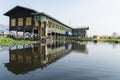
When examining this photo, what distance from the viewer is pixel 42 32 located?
43.1 m

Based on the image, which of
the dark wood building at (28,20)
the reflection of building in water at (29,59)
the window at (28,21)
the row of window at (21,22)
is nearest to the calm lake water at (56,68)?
the reflection of building in water at (29,59)

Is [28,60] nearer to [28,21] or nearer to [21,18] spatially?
[28,21]

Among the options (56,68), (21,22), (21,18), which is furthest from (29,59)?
(21,18)

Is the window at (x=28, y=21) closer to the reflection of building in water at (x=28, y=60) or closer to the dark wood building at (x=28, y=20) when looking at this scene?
the dark wood building at (x=28, y=20)

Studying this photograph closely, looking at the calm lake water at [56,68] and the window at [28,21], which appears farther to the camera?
the window at [28,21]

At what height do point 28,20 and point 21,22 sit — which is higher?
point 28,20

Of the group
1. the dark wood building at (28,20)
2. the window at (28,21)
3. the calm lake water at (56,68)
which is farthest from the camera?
the window at (28,21)

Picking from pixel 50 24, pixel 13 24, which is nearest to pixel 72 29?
pixel 50 24

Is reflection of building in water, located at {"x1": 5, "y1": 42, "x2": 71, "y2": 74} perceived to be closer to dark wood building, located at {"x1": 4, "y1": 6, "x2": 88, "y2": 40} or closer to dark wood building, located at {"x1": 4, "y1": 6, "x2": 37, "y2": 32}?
dark wood building, located at {"x1": 4, "y1": 6, "x2": 88, "y2": 40}

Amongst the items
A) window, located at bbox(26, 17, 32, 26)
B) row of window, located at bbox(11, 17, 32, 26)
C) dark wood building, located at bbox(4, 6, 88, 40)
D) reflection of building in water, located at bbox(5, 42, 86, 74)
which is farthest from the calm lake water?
row of window, located at bbox(11, 17, 32, 26)

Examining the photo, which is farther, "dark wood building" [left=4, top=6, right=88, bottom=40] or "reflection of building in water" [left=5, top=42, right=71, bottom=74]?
"dark wood building" [left=4, top=6, right=88, bottom=40]

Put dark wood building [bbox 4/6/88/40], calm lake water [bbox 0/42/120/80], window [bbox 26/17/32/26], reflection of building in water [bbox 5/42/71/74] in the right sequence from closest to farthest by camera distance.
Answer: calm lake water [bbox 0/42/120/80] → reflection of building in water [bbox 5/42/71/74] → dark wood building [bbox 4/6/88/40] → window [bbox 26/17/32/26]

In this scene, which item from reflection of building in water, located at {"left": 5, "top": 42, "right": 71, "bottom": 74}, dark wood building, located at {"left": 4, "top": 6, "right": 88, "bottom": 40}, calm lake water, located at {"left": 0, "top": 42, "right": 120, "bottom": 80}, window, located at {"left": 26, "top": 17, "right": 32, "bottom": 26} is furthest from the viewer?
window, located at {"left": 26, "top": 17, "right": 32, "bottom": 26}

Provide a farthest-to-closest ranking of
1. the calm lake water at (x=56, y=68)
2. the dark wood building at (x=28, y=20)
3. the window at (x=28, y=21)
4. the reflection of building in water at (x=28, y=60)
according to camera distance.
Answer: the window at (x=28, y=21) → the dark wood building at (x=28, y=20) → the reflection of building in water at (x=28, y=60) → the calm lake water at (x=56, y=68)
